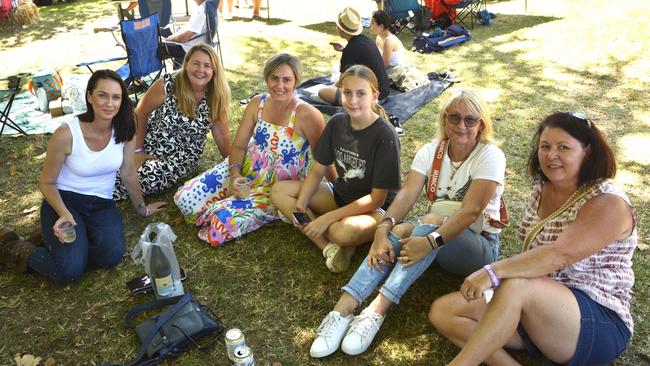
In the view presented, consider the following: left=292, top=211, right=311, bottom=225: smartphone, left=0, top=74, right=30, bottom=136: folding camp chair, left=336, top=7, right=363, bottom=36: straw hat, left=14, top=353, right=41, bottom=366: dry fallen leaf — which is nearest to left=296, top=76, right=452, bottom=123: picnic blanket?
left=336, top=7, right=363, bottom=36: straw hat

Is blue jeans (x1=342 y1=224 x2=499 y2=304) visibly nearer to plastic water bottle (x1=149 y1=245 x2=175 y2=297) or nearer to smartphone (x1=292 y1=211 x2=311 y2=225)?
smartphone (x1=292 y1=211 x2=311 y2=225)

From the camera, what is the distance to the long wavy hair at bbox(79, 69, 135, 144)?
3.20m

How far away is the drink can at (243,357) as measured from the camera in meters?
2.38

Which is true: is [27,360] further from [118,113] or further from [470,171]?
[470,171]

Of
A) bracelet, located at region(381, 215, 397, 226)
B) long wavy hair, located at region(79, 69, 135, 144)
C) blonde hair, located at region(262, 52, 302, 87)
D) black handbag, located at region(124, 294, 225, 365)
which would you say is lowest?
black handbag, located at region(124, 294, 225, 365)

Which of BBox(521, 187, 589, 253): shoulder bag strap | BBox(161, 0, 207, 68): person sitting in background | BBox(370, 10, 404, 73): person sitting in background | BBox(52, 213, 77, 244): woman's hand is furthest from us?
BBox(161, 0, 207, 68): person sitting in background

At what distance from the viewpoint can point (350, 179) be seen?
332 cm

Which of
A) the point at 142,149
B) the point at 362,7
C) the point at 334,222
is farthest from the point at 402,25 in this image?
the point at 334,222

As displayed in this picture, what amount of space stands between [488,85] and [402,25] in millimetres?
3227

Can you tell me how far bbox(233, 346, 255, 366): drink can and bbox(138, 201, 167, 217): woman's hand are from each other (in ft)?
5.85

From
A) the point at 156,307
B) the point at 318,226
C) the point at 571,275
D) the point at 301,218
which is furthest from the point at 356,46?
the point at 571,275

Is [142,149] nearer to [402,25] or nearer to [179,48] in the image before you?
[179,48]

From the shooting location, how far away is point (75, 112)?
233 inches

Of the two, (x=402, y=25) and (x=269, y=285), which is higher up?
(x=402, y=25)
